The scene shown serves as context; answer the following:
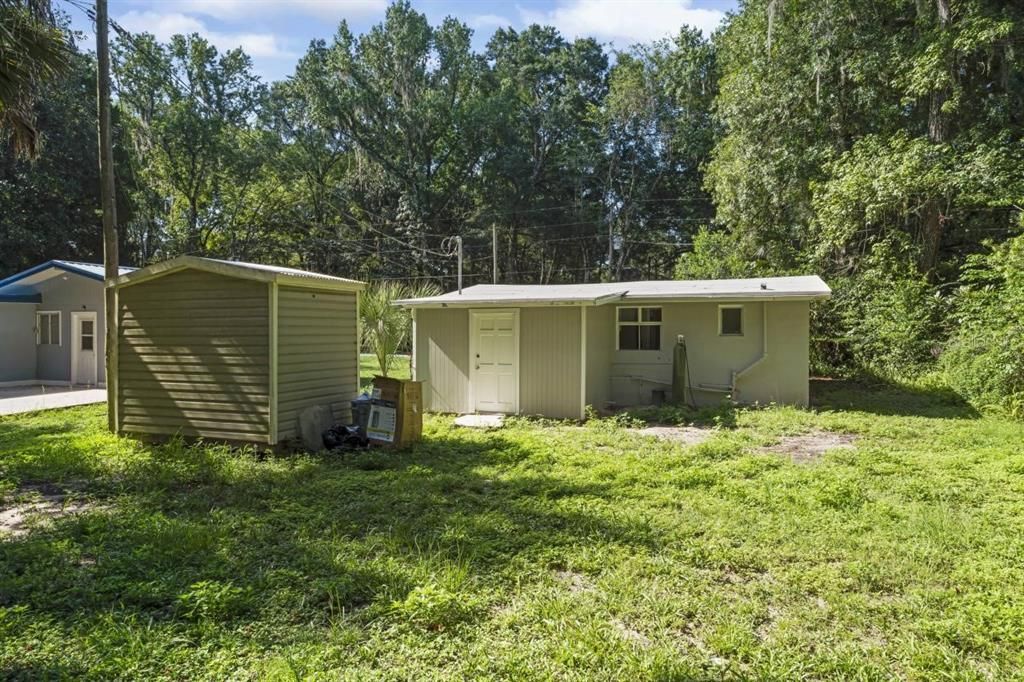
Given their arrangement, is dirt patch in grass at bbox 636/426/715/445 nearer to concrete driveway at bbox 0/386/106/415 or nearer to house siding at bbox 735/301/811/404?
house siding at bbox 735/301/811/404

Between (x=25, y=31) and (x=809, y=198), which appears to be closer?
(x=25, y=31)

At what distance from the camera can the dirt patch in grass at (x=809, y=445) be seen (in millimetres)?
6699

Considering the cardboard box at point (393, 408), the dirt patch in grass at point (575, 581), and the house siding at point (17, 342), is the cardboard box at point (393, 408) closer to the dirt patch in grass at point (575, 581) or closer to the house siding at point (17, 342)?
the dirt patch in grass at point (575, 581)

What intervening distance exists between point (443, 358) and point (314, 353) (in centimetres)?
316

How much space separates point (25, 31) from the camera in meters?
5.36

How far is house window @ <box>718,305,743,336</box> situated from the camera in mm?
10469

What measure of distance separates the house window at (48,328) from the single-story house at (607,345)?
963cm

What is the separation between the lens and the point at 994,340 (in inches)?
367

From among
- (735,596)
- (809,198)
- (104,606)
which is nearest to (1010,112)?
(809,198)

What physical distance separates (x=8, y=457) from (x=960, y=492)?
9.37 metres

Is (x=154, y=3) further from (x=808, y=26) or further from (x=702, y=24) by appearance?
(x=702, y=24)

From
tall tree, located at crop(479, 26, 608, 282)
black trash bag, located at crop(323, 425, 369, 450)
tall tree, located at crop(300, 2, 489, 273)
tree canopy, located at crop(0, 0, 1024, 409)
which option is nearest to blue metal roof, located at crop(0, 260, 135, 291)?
tree canopy, located at crop(0, 0, 1024, 409)

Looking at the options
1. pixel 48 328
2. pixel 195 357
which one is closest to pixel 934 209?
pixel 195 357

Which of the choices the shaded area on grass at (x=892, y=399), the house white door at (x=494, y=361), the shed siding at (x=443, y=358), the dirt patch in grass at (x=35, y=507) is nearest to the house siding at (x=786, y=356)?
the shaded area on grass at (x=892, y=399)
